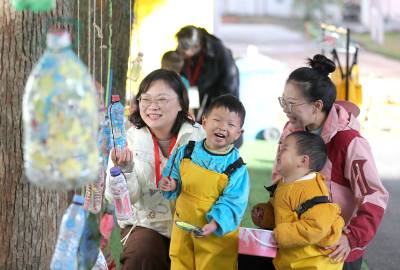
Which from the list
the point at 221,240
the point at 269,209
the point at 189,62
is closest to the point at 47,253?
the point at 221,240

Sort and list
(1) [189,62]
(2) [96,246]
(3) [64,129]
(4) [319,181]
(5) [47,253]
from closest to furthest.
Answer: (3) [64,129] → (2) [96,246] → (4) [319,181] → (5) [47,253] → (1) [189,62]

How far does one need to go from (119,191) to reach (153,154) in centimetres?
47

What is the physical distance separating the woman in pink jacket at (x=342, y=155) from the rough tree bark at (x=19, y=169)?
1038mm

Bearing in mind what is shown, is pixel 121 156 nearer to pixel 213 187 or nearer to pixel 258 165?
pixel 213 187

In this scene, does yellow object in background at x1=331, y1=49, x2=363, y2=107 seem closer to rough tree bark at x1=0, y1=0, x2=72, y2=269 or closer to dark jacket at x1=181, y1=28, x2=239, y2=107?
dark jacket at x1=181, y1=28, x2=239, y2=107

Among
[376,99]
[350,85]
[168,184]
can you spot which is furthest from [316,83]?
[376,99]

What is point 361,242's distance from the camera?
298 centimetres

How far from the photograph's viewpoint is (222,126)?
115 inches

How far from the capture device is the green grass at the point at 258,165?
6.01 m

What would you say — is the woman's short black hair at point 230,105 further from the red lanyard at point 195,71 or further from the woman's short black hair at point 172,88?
the red lanyard at point 195,71

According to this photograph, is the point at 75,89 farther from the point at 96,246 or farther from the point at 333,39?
the point at 333,39

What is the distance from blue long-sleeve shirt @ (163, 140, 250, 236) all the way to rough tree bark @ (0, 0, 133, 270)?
55 centimetres

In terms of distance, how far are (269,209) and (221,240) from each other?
27 centimetres

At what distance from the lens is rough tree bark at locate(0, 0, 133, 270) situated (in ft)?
9.52
